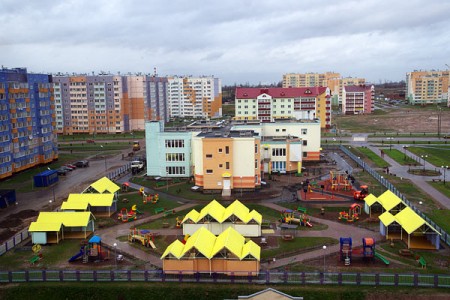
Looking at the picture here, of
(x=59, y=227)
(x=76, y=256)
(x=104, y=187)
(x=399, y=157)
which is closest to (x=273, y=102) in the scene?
(x=399, y=157)

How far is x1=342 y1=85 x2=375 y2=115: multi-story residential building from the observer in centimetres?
13862

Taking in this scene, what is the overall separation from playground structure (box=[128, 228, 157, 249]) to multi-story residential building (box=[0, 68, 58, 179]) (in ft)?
97.2

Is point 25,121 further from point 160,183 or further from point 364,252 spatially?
point 364,252

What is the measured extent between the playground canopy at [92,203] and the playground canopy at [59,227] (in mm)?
3748

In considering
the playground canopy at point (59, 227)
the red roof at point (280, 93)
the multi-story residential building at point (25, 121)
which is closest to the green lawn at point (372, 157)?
the red roof at point (280, 93)

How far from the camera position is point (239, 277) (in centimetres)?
2377

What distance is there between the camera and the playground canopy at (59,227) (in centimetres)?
2972

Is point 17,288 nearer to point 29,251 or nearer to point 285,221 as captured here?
point 29,251

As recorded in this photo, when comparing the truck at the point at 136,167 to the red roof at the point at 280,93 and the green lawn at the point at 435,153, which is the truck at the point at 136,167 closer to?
the green lawn at the point at 435,153

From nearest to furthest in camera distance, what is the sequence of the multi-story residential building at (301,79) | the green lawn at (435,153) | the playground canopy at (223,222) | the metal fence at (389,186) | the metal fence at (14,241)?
the metal fence at (14,241), the metal fence at (389,186), the playground canopy at (223,222), the green lawn at (435,153), the multi-story residential building at (301,79)

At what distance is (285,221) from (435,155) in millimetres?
39002

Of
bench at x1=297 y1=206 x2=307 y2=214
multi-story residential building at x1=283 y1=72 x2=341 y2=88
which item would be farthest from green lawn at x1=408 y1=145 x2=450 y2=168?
multi-story residential building at x1=283 y1=72 x2=341 y2=88

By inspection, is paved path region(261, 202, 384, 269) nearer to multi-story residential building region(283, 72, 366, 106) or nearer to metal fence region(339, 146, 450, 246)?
metal fence region(339, 146, 450, 246)

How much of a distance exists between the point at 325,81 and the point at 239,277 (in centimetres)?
17109
